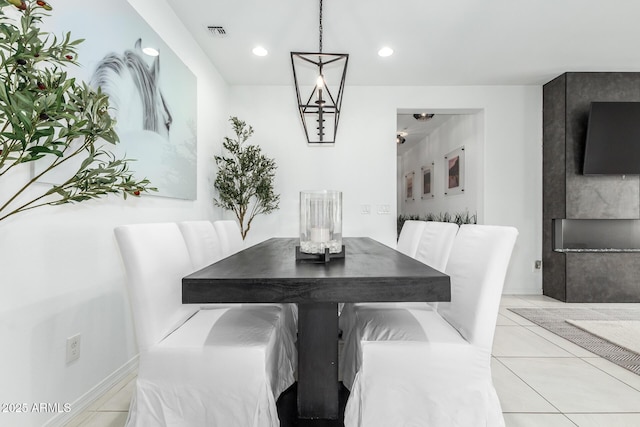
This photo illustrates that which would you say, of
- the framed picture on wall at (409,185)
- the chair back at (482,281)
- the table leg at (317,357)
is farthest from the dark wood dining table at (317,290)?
the framed picture on wall at (409,185)

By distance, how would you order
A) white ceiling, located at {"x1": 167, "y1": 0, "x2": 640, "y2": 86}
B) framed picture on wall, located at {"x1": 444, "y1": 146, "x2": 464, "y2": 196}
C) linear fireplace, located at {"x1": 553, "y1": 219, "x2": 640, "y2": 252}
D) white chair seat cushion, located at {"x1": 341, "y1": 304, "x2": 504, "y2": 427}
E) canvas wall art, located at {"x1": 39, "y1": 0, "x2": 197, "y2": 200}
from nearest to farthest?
1. white chair seat cushion, located at {"x1": 341, "y1": 304, "x2": 504, "y2": 427}
2. canvas wall art, located at {"x1": 39, "y1": 0, "x2": 197, "y2": 200}
3. white ceiling, located at {"x1": 167, "y1": 0, "x2": 640, "y2": 86}
4. linear fireplace, located at {"x1": 553, "y1": 219, "x2": 640, "y2": 252}
5. framed picture on wall, located at {"x1": 444, "y1": 146, "x2": 464, "y2": 196}

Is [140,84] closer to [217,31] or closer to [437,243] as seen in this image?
[217,31]

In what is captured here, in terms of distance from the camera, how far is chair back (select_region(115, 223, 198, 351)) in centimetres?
136

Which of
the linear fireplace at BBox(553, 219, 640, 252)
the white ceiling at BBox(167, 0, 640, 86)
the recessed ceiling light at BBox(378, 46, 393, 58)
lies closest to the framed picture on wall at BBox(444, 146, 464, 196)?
the white ceiling at BBox(167, 0, 640, 86)

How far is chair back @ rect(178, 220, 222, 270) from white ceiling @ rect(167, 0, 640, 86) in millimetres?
1814

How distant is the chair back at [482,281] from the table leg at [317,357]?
0.56 m

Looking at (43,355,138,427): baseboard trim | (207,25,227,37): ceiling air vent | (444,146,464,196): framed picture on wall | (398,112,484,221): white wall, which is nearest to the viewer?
(43,355,138,427): baseboard trim

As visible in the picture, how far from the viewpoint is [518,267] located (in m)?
4.41

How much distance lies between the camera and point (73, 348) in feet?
5.62

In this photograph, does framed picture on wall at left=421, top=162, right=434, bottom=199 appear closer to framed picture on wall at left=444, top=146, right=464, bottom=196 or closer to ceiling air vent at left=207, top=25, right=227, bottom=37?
framed picture on wall at left=444, top=146, right=464, bottom=196

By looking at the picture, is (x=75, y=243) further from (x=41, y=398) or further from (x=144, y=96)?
(x=144, y=96)

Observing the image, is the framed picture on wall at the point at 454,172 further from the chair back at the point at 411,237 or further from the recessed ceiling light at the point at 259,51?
the recessed ceiling light at the point at 259,51

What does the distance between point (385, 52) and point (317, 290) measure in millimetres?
3107

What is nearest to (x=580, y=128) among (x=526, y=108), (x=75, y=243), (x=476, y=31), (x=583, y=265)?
(x=526, y=108)
